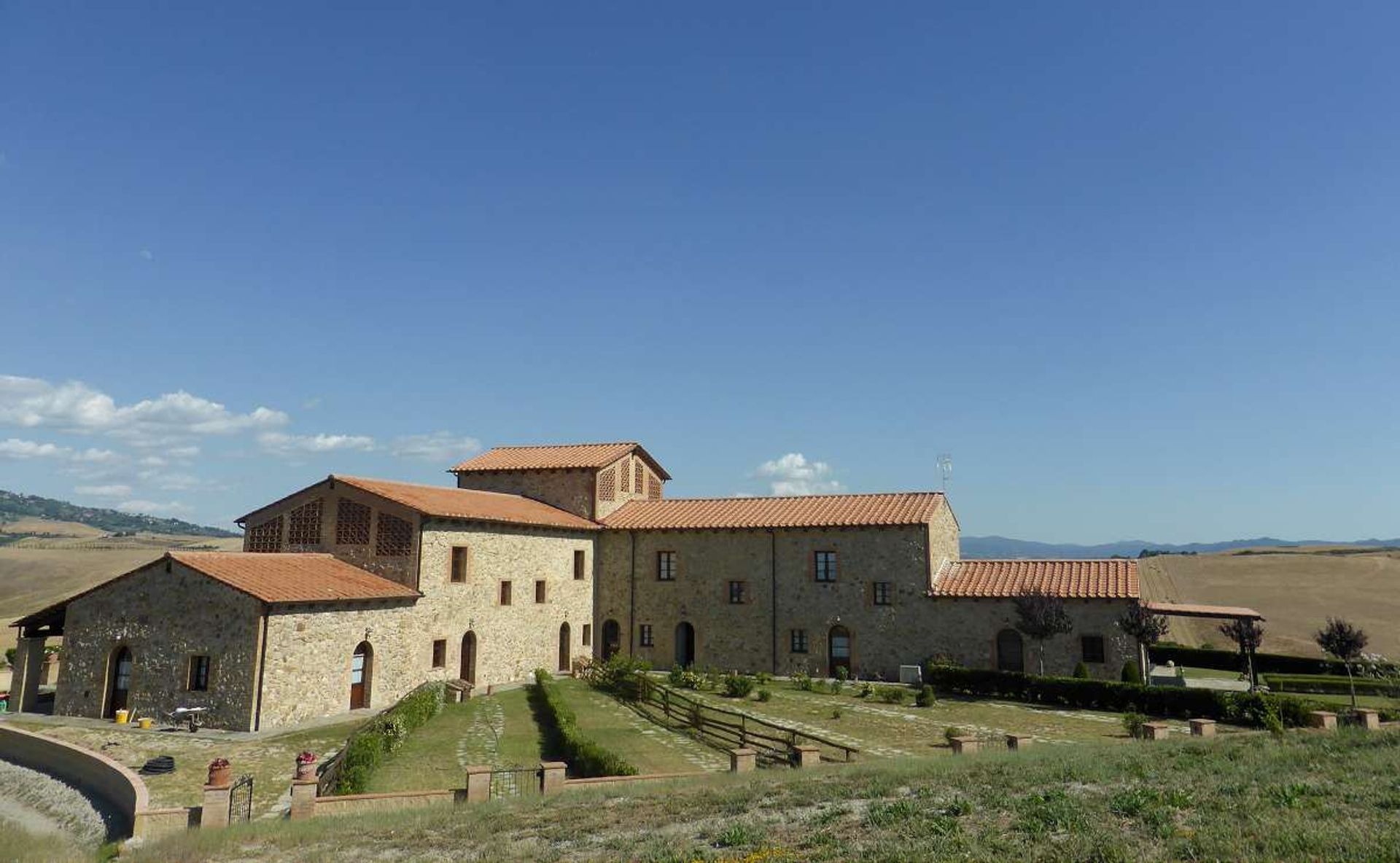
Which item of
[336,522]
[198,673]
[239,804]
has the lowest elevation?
[239,804]

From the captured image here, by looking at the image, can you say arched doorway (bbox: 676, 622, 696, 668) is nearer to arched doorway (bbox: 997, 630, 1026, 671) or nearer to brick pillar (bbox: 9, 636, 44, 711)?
arched doorway (bbox: 997, 630, 1026, 671)

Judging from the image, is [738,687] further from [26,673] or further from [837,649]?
[26,673]

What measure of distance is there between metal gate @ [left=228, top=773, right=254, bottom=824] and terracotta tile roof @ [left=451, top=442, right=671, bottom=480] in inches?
963

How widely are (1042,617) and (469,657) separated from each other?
22049mm

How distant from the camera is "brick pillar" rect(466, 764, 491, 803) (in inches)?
625

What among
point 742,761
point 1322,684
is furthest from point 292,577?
point 1322,684

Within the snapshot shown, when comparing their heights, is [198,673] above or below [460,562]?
below

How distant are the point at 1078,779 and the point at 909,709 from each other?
15.7 meters

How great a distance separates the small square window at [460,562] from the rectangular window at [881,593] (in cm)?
1699

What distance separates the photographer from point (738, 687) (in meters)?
30.5

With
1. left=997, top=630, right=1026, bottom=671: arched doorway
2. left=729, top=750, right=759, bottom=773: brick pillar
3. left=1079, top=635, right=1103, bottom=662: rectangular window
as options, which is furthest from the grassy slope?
left=997, top=630, right=1026, bottom=671: arched doorway

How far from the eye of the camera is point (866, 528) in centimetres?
3575

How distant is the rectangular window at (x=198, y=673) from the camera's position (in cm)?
2480

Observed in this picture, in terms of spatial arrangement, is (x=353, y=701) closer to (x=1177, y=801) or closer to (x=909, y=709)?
(x=909, y=709)
